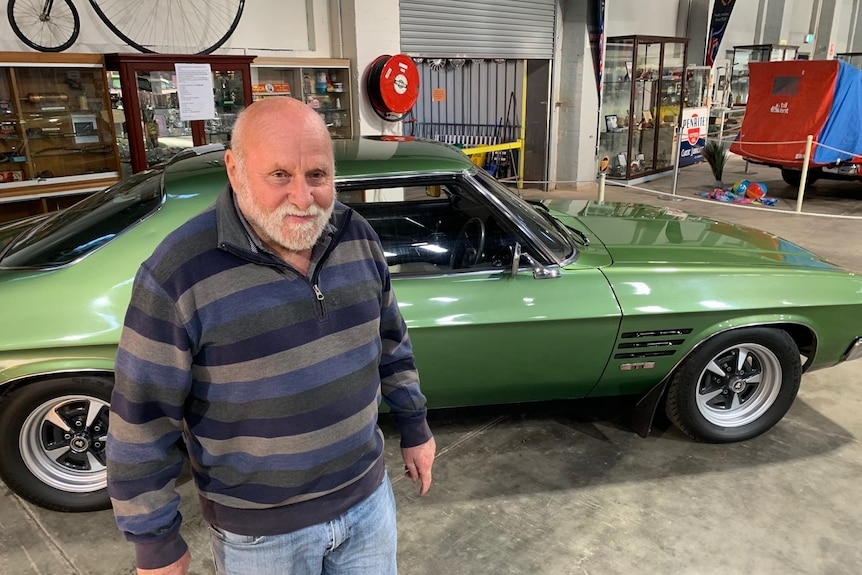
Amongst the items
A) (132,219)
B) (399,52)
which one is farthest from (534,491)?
(399,52)

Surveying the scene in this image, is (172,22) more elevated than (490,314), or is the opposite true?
(172,22)

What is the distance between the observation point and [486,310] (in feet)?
9.61

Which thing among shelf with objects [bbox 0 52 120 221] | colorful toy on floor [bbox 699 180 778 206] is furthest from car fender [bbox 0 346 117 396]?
colorful toy on floor [bbox 699 180 778 206]

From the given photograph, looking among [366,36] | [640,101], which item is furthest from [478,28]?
[640,101]

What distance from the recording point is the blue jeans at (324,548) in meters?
1.42

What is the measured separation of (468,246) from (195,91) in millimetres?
4480

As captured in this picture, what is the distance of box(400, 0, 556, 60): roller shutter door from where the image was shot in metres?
8.95

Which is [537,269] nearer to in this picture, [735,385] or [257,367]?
[735,385]

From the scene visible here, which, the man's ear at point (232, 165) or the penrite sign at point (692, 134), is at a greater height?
the man's ear at point (232, 165)

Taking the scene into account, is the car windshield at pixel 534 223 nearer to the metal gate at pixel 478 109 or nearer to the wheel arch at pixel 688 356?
the wheel arch at pixel 688 356

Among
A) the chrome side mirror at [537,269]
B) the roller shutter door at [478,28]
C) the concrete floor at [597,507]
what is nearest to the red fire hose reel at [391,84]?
the roller shutter door at [478,28]

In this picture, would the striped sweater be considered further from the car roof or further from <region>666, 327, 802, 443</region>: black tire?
<region>666, 327, 802, 443</region>: black tire

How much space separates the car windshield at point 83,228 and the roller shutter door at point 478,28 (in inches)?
257

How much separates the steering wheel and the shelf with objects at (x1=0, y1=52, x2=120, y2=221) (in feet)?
14.8
